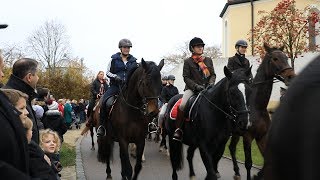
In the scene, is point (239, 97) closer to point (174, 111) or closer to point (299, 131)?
point (174, 111)

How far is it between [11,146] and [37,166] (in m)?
0.85

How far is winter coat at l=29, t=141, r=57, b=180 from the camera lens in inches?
129

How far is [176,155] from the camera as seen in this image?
391 inches

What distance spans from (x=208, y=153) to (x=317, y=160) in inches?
278

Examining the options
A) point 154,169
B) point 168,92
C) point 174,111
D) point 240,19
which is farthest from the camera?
point 240,19

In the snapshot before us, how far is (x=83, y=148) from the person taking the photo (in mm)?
17578

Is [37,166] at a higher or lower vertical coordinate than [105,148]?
higher

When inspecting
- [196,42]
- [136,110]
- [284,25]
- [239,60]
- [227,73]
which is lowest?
[136,110]

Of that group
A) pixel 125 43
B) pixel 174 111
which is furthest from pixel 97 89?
pixel 174 111

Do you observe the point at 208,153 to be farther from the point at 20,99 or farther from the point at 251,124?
the point at 20,99

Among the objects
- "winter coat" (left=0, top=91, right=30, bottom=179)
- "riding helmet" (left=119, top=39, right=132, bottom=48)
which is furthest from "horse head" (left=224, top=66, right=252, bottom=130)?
"winter coat" (left=0, top=91, right=30, bottom=179)

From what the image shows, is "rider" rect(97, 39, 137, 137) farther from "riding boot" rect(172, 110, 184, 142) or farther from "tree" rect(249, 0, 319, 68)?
"tree" rect(249, 0, 319, 68)

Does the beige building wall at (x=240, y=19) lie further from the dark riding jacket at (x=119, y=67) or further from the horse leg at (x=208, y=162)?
the horse leg at (x=208, y=162)

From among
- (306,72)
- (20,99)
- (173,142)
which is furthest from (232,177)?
(306,72)
